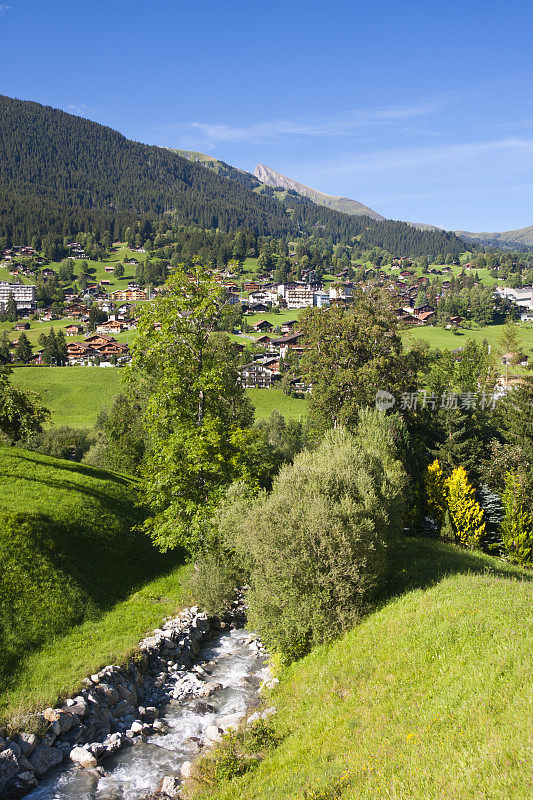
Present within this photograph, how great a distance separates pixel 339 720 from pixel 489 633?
4865 mm

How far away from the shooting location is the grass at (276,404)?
314 ft

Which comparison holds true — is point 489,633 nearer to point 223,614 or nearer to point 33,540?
point 223,614

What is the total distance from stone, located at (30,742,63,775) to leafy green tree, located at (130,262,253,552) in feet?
32.3

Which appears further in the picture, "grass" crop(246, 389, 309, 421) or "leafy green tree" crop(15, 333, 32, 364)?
"leafy green tree" crop(15, 333, 32, 364)

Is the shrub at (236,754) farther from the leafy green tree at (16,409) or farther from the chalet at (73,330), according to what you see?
the chalet at (73,330)

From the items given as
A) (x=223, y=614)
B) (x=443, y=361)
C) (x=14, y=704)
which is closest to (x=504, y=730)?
(x=14, y=704)

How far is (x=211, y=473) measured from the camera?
2459cm

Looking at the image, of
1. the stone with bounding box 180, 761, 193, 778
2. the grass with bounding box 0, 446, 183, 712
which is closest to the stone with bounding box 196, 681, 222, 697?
the stone with bounding box 180, 761, 193, 778

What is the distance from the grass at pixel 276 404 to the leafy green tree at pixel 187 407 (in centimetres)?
6633

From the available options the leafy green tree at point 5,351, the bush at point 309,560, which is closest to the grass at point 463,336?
the leafy green tree at point 5,351

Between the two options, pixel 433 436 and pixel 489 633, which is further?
pixel 433 436

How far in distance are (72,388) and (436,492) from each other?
8586 cm

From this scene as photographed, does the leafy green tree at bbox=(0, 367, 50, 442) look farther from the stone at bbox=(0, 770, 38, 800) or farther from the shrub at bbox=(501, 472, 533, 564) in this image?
the shrub at bbox=(501, 472, 533, 564)

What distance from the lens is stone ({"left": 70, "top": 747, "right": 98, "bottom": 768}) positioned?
14.1 m
